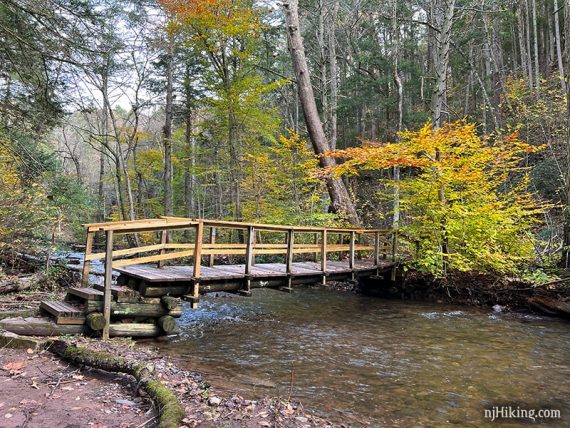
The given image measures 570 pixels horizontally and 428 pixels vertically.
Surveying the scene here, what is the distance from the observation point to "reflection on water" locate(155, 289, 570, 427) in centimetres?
495

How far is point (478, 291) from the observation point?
11.4 meters

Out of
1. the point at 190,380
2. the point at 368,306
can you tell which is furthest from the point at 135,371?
the point at 368,306

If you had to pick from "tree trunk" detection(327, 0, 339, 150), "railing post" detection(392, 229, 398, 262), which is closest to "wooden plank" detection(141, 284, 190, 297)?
"railing post" detection(392, 229, 398, 262)

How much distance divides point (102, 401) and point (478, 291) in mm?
10524

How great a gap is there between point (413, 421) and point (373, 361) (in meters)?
2.07

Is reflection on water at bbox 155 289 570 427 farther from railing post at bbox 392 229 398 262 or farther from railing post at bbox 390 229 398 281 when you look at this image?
railing post at bbox 392 229 398 262

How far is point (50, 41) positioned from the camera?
307 inches

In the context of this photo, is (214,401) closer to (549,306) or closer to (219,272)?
(219,272)

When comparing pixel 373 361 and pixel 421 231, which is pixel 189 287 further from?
pixel 421 231

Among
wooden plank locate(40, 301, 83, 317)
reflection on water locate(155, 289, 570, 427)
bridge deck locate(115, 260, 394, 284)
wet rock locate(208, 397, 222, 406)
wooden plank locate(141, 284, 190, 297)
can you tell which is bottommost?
reflection on water locate(155, 289, 570, 427)

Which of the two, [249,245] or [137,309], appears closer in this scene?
[137,309]

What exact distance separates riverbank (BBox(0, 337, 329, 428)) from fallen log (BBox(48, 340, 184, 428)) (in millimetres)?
79

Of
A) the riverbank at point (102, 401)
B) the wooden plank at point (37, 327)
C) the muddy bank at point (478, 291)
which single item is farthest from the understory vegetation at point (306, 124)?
the riverbank at point (102, 401)

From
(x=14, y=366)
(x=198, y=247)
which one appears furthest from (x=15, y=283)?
(x=14, y=366)
